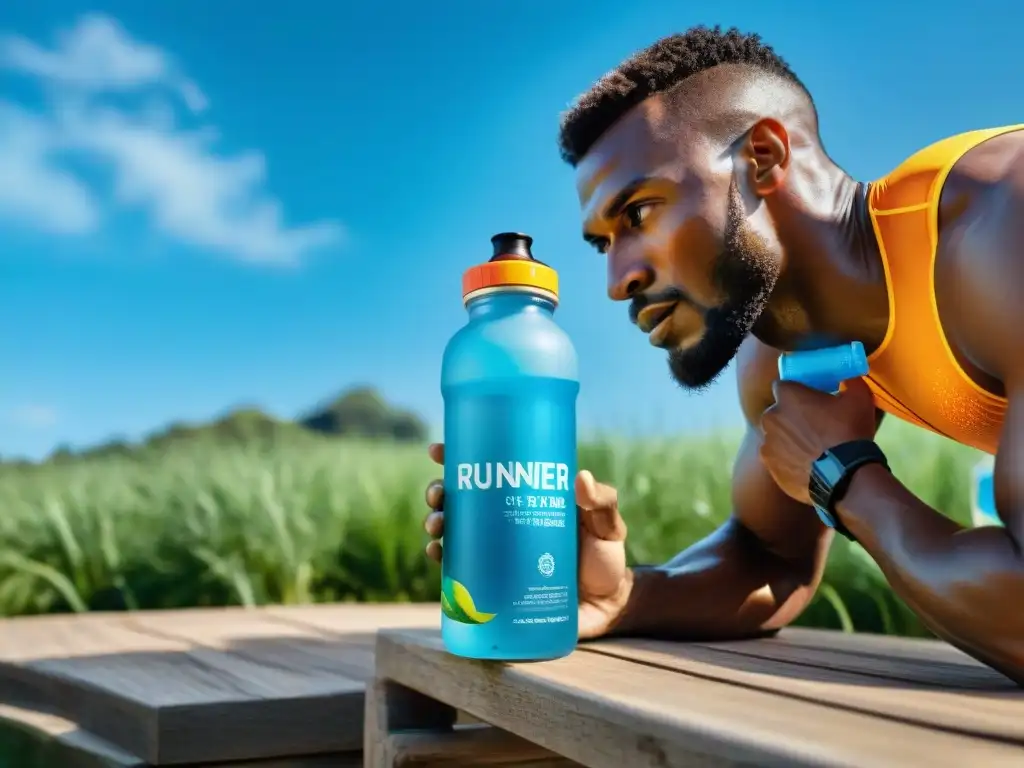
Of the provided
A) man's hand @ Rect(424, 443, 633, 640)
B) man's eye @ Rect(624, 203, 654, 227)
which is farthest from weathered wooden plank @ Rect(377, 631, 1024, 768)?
man's eye @ Rect(624, 203, 654, 227)

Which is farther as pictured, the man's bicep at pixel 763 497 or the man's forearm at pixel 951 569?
the man's bicep at pixel 763 497

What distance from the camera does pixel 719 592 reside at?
1776 mm

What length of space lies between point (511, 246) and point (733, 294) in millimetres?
423

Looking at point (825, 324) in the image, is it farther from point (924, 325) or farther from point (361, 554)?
point (361, 554)

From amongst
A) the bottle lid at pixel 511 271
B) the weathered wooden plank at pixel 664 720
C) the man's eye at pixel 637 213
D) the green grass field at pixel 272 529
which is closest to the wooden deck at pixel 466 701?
the weathered wooden plank at pixel 664 720

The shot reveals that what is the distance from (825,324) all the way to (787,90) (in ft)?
1.41

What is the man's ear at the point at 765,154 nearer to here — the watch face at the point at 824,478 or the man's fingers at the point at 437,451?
the watch face at the point at 824,478

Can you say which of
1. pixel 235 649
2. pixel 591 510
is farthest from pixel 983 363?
pixel 235 649

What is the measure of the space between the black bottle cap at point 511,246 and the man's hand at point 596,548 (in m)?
0.31

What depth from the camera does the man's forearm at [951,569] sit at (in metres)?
1.12

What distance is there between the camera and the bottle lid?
1299mm

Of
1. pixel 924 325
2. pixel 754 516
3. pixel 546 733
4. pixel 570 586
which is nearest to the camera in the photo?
pixel 546 733

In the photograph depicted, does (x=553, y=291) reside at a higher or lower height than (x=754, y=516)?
higher

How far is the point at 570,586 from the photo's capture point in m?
1.31
